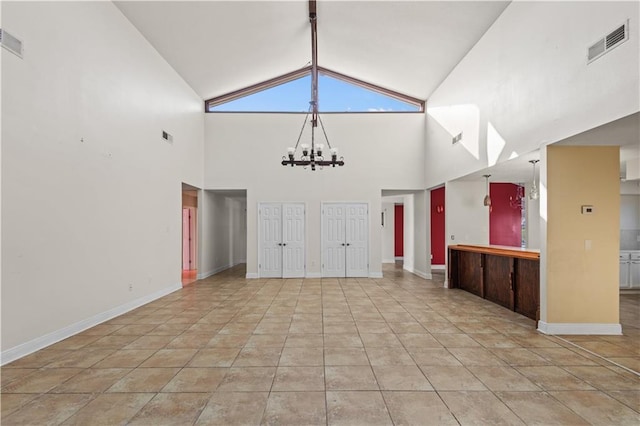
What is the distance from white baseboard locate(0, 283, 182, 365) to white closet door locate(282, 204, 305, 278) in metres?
3.59

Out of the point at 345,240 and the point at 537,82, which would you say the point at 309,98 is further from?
the point at 537,82

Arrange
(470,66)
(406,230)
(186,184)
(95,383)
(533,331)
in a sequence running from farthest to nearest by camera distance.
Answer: (406,230) → (186,184) → (470,66) → (533,331) → (95,383)

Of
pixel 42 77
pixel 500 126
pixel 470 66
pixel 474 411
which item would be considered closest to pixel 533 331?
pixel 474 411

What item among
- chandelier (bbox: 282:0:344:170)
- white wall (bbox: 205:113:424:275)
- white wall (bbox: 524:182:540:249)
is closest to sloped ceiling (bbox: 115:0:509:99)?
chandelier (bbox: 282:0:344:170)

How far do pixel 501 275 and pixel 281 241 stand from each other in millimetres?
5163

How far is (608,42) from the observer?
3234mm

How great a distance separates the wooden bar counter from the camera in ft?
15.7

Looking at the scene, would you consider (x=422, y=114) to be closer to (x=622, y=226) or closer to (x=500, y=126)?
(x=500, y=126)

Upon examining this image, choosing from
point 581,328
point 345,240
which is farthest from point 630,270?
point 345,240

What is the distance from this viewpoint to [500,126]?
523 centimetres

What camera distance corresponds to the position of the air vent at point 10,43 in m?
3.25

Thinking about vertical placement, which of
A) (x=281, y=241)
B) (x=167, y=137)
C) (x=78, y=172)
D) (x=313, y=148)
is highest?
(x=167, y=137)

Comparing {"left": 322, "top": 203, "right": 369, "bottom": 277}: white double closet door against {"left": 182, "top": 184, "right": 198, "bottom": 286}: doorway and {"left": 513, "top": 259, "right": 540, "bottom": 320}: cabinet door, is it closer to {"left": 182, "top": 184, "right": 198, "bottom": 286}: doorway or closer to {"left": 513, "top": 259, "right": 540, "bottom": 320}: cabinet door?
{"left": 513, "top": 259, "right": 540, "bottom": 320}: cabinet door

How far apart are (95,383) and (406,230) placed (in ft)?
29.2
